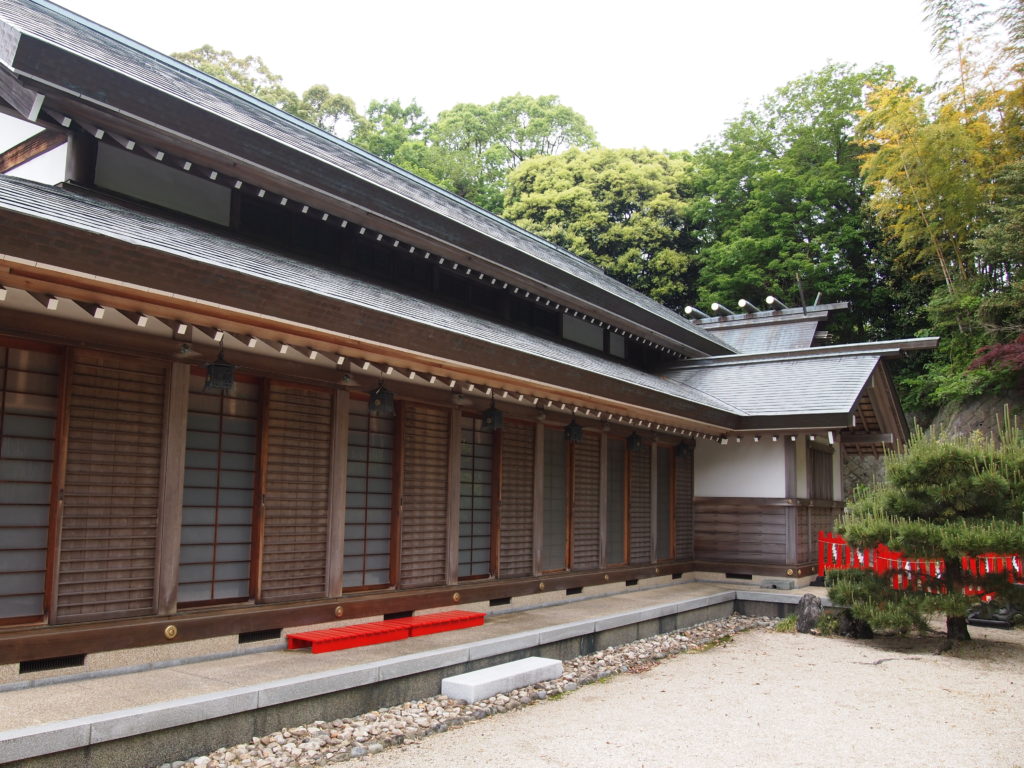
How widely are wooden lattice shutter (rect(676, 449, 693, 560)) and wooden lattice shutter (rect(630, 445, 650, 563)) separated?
1055 mm

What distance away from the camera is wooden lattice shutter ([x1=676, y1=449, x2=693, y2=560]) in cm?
1329

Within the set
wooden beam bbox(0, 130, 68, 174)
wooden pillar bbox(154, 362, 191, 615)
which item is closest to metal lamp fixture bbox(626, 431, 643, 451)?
wooden pillar bbox(154, 362, 191, 615)

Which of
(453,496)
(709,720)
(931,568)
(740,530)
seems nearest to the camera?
(709,720)

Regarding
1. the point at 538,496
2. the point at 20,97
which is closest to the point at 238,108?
the point at 20,97

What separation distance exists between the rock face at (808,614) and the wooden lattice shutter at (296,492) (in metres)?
6.44

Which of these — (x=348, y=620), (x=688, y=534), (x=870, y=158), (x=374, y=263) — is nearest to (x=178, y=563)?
(x=348, y=620)

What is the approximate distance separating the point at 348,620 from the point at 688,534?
25.7 feet

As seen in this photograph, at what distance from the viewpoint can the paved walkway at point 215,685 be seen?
4055 mm

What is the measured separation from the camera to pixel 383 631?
23.1 ft

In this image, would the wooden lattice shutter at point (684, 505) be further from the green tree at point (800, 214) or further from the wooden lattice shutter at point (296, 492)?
the green tree at point (800, 214)

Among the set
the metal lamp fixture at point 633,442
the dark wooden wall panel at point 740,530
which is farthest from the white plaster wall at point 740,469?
the metal lamp fixture at point 633,442

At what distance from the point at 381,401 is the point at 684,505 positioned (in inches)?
303

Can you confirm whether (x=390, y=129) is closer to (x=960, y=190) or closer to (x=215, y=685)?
(x=960, y=190)

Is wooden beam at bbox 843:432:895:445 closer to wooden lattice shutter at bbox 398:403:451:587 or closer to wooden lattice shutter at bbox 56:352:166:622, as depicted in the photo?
wooden lattice shutter at bbox 398:403:451:587
